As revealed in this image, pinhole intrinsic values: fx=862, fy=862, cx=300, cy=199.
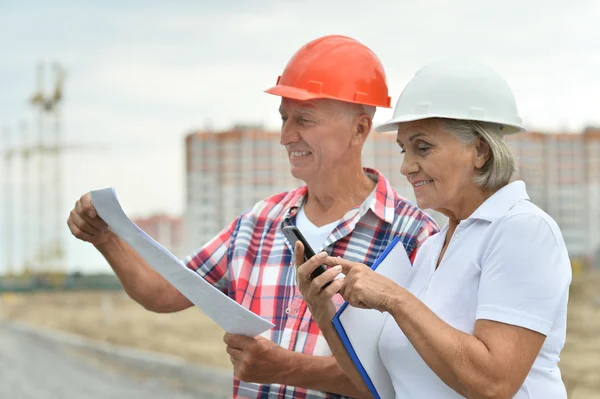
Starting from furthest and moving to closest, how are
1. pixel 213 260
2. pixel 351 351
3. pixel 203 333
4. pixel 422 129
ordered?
pixel 203 333 → pixel 213 260 → pixel 351 351 → pixel 422 129

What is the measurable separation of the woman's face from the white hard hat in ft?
0.12

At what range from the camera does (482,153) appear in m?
2.07

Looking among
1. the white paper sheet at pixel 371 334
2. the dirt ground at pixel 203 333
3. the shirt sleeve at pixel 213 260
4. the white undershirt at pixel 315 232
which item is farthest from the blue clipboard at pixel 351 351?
the dirt ground at pixel 203 333

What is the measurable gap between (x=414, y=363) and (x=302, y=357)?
577 millimetres

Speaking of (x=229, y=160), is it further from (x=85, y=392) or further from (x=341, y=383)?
(x=341, y=383)

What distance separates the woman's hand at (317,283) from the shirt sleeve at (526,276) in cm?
37

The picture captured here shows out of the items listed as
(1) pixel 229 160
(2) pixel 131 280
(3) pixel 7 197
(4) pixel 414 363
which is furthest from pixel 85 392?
(3) pixel 7 197

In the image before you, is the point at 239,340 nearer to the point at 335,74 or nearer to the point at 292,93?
the point at 292,93

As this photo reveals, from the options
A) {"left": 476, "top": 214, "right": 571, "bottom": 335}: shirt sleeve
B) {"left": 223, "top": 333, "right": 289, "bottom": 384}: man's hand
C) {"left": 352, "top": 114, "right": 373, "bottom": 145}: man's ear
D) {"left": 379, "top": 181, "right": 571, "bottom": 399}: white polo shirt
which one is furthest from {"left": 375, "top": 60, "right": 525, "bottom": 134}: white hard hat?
{"left": 223, "top": 333, "right": 289, "bottom": 384}: man's hand

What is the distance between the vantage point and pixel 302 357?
259cm

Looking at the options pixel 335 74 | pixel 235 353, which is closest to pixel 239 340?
pixel 235 353

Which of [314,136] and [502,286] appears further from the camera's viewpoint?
[314,136]

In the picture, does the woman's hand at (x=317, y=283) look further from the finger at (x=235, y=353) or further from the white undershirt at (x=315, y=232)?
the white undershirt at (x=315, y=232)

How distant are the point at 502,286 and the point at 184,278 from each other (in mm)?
916
